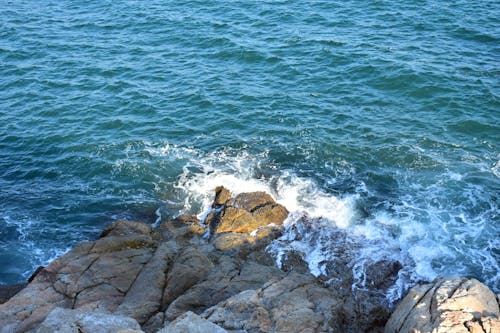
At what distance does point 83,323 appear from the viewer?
1641 centimetres

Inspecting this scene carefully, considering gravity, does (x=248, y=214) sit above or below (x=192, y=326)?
below

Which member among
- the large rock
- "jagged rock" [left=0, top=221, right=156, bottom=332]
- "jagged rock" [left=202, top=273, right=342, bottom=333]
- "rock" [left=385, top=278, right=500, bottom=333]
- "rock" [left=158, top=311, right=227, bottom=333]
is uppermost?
"rock" [left=158, top=311, right=227, bottom=333]

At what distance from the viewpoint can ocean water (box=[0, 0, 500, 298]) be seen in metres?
27.4

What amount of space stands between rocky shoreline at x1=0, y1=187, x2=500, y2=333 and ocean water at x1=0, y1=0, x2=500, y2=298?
1706 millimetres

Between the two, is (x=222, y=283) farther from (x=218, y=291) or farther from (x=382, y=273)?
(x=382, y=273)

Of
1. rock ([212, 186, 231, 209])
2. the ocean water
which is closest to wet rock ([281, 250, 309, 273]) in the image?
the ocean water

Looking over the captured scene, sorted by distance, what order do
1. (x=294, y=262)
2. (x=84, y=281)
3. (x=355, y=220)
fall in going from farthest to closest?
(x=355, y=220)
(x=294, y=262)
(x=84, y=281)

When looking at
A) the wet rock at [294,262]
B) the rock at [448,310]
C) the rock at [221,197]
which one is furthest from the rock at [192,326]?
the rock at [221,197]

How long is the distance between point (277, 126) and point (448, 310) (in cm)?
2104

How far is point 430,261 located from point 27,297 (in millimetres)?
17913

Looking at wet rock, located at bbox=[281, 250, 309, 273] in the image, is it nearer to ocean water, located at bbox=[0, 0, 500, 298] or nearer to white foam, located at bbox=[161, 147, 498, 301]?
white foam, located at bbox=[161, 147, 498, 301]

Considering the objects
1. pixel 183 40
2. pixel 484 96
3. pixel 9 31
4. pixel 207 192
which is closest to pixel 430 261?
pixel 207 192

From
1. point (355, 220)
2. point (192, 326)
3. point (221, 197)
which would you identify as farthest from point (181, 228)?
point (192, 326)

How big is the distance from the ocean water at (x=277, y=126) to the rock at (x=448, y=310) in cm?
464
